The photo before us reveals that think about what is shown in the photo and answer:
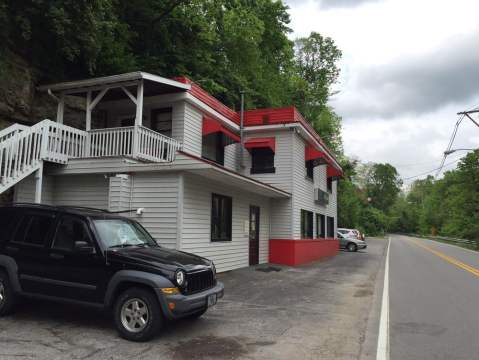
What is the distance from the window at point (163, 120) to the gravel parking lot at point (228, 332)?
24.7 ft

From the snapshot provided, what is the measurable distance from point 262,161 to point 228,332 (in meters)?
13.1

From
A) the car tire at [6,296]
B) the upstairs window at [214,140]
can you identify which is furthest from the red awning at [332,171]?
the car tire at [6,296]

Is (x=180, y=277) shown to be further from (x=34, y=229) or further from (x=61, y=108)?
(x=61, y=108)

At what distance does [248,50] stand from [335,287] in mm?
17777

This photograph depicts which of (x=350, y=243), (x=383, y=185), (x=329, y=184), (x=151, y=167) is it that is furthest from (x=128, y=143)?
(x=383, y=185)

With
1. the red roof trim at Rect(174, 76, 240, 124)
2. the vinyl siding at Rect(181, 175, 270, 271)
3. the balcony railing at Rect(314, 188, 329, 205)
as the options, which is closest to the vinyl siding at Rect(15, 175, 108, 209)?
the vinyl siding at Rect(181, 175, 270, 271)

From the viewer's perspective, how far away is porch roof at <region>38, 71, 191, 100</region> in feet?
40.7

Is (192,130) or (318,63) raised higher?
(318,63)

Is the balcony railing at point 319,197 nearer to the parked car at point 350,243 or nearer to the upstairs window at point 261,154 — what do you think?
the upstairs window at point 261,154

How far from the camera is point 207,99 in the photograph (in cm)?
1630

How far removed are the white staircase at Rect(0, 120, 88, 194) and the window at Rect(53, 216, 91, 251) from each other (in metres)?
4.66

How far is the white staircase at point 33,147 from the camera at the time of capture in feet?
35.2

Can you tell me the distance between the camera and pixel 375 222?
240 feet

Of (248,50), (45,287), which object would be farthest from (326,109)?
(45,287)
